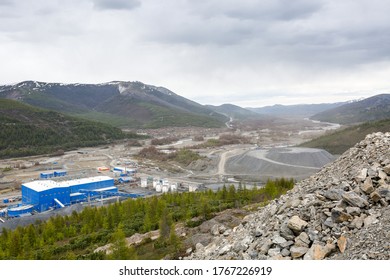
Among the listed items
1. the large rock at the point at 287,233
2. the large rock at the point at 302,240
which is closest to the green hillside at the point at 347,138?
the large rock at the point at 287,233

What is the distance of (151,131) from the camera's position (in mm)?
147375

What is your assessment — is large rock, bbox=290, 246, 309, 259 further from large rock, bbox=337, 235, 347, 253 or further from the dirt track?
the dirt track

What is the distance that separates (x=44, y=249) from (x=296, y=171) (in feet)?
140

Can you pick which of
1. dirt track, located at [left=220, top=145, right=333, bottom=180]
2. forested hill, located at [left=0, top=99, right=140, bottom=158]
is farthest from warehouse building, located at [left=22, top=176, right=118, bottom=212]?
forested hill, located at [left=0, top=99, right=140, bottom=158]

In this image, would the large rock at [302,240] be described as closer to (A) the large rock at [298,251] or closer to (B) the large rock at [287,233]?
(A) the large rock at [298,251]

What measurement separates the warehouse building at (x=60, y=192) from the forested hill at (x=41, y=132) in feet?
157

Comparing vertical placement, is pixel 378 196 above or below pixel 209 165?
above

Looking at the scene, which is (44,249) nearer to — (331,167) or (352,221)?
(331,167)

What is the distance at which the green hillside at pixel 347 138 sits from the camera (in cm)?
7650

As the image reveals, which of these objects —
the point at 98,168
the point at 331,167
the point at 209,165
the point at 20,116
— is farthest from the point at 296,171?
the point at 20,116

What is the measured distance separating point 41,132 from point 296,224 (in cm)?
10462

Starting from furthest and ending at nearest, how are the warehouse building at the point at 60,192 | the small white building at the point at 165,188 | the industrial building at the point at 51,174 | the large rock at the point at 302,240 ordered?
the industrial building at the point at 51,174, the small white building at the point at 165,188, the warehouse building at the point at 60,192, the large rock at the point at 302,240
